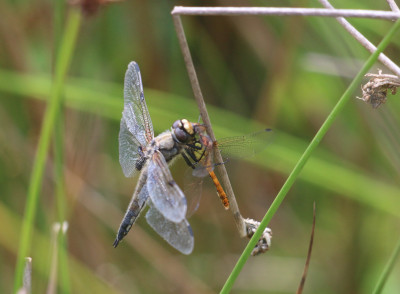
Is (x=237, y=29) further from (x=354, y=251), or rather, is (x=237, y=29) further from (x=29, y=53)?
(x=354, y=251)

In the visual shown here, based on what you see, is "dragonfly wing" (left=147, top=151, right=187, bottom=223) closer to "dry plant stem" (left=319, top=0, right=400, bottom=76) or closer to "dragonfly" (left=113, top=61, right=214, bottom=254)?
"dragonfly" (left=113, top=61, right=214, bottom=254)

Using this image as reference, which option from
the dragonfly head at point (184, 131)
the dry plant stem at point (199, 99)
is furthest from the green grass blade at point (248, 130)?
the dry plant stem at point (199, 99)

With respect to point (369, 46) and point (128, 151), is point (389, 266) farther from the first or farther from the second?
point (128, 151)

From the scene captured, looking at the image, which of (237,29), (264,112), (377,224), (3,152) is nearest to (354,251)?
(377,224)

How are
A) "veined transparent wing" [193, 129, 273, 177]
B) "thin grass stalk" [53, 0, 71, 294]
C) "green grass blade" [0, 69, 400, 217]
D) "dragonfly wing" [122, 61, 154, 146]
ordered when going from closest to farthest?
"thin grass stalk" [53, 0, 71, 294], "veined transparent wing" [193, 129, 273, 177], "dragonfly wing" [122, 61, 154, 146], "green grass blade" [0, 69, 400, 217]

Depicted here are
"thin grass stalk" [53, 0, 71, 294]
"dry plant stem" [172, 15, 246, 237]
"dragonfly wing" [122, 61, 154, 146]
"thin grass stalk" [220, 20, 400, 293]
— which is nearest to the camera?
"thin grass stalk" [220, 20, 400, 293]

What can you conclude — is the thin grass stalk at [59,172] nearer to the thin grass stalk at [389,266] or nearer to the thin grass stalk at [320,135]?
the thin grass stalk at [320,135]

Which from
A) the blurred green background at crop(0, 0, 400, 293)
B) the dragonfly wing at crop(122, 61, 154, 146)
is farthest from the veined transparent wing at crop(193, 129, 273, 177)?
the blurred green background at crop(0, 0, 400, 293)
